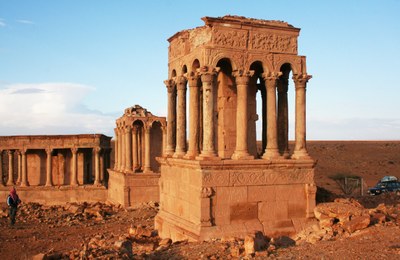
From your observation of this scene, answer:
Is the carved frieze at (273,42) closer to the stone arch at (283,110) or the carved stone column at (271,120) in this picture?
the carved stone column at (271,120)

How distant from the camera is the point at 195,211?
1236 cm

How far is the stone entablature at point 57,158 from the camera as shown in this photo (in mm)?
30891

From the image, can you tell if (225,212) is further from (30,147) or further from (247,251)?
(30,147)

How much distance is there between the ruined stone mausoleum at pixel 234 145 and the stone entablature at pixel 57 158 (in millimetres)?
17511

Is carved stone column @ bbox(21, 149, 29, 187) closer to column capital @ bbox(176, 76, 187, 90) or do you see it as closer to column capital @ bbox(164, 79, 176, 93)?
column capital @ bbox(164, 79, 176, 93)

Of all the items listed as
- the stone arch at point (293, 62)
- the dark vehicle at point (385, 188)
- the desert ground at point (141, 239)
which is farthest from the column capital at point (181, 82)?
the dark vehicle at point (385, 188)

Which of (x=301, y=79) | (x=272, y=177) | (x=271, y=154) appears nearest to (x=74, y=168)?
(x=271, y=154)

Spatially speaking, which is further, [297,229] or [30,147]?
[30,147]

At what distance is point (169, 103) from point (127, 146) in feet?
35.5

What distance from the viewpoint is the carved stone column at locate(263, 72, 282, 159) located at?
522 inches

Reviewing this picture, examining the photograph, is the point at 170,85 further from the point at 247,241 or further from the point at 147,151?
the point at 147,151

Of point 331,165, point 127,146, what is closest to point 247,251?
point 127,146

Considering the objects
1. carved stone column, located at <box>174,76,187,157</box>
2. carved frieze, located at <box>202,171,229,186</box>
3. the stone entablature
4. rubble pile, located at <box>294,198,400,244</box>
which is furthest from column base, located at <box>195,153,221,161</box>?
the stone entablature

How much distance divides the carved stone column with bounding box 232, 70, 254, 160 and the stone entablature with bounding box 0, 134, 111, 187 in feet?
65.1
